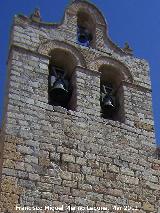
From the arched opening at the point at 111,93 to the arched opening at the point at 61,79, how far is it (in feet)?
1.90

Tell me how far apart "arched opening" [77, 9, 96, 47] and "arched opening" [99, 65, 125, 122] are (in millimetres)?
783

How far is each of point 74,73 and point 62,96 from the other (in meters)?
0.50

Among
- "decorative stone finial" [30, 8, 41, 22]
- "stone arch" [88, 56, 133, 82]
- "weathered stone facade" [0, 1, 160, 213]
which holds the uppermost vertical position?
"decorative stone finial" [30, 8, 41, 22]

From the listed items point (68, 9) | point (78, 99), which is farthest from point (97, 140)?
point (68, 9)

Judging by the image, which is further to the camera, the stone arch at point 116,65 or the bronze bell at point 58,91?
the stone arch at point 116,65

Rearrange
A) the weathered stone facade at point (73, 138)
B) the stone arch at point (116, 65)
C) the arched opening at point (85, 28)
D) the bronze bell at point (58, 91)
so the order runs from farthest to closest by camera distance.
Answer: the arched opening at point (85, 28)
the stone arch at point (116, 65)
the bronze bell at point (58, 91)
the weathered stone facade at point (73, 138)

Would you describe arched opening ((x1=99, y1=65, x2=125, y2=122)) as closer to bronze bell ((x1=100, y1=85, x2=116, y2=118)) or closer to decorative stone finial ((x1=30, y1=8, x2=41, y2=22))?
A: bronze bell ((x1=100, y1=85, x2=116, y2=118))

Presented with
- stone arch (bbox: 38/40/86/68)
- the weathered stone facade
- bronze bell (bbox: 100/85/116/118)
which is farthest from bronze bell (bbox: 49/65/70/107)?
bronze bell (bbox: 100/85/116/118)

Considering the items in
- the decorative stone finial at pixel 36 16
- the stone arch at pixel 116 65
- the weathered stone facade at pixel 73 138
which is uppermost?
the decorative stone finial at pixel 36 16

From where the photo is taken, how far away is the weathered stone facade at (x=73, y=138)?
8.28 metres

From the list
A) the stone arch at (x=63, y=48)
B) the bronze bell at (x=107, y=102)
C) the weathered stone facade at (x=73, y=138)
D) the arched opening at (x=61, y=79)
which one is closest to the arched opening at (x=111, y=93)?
the bronze bell at (x=107, y=102)

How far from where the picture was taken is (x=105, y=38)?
1114cm

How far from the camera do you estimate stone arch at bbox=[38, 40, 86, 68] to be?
33.2 ft

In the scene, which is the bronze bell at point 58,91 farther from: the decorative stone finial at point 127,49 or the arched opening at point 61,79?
the decorative stone finial at point 127,49
